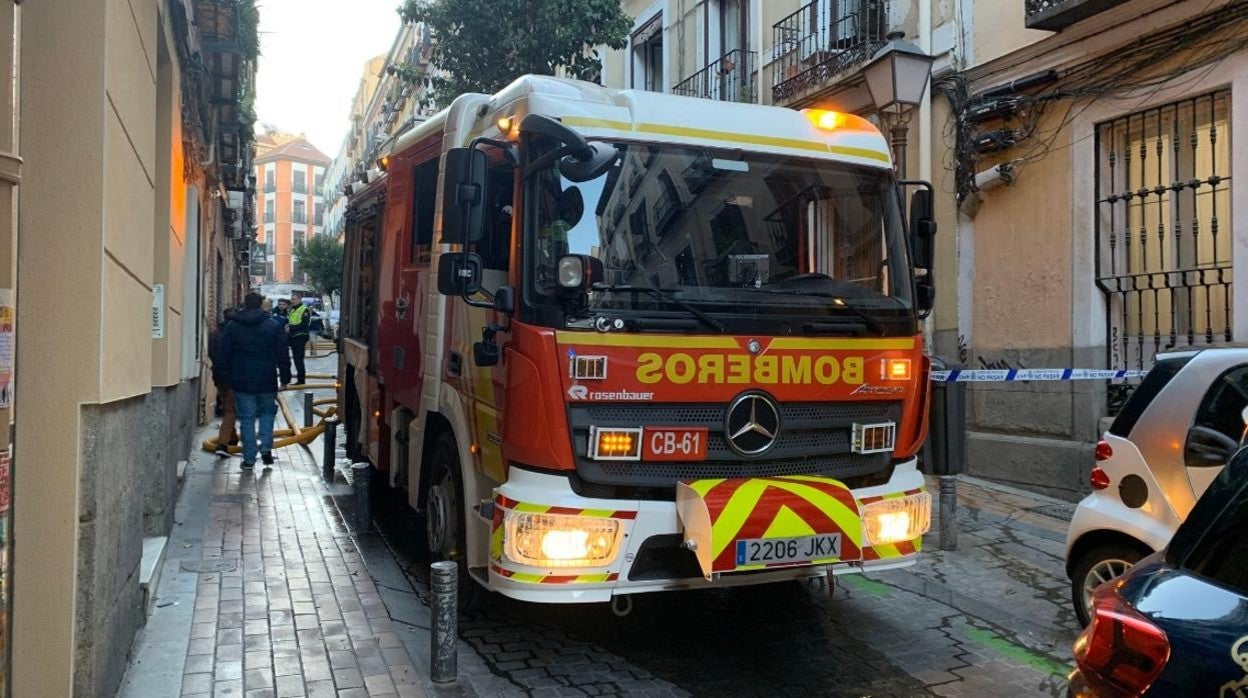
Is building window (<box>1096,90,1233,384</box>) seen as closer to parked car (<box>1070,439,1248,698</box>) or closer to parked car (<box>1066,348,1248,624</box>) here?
parked car (<box>1066,348,1248,624</box>)

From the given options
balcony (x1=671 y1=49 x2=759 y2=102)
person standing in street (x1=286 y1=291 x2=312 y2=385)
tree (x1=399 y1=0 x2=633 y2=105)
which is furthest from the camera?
person standing in street (x1=286 y1=291 x2=312 y2=385)

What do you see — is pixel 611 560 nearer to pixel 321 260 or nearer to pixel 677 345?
pixel 677 345

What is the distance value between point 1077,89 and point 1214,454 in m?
5.81

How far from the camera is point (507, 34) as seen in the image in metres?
13.5

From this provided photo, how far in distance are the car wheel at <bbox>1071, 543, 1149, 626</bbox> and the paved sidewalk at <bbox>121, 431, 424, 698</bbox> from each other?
3392 mm

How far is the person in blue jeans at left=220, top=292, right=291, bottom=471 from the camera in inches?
388

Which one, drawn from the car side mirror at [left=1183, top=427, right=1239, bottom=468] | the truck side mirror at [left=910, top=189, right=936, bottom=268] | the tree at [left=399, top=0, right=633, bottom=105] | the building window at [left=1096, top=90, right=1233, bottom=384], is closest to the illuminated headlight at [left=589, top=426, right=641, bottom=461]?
the truck side mirror at [left=910, top=189, right=936, bottom=268]

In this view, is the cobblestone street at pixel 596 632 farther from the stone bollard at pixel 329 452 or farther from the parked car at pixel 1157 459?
the stone bollard at pixel 329 452

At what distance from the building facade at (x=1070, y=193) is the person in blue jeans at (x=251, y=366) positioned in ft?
24.5

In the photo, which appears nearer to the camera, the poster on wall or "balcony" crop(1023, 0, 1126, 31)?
the poster on wall

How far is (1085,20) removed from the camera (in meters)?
8.78

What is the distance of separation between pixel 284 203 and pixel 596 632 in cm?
9258

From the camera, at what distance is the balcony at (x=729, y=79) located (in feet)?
48.6

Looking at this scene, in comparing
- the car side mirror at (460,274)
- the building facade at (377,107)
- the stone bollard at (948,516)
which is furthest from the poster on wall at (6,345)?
the building facade at (377,107)
